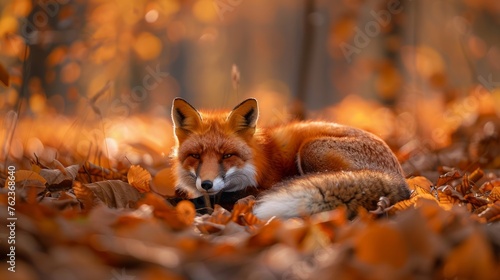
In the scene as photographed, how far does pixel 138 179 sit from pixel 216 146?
0.55 m

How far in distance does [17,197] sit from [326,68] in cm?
1517

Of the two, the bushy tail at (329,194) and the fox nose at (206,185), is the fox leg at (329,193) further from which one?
the fox nose at (206,185)

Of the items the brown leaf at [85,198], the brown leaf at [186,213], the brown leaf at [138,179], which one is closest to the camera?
the brown leaf at [186,213]

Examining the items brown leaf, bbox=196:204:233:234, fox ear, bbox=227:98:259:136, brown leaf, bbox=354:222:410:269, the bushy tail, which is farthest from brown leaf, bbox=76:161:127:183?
brown leaf, bbox=354:222:410:269

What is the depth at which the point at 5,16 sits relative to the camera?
5.19 metres

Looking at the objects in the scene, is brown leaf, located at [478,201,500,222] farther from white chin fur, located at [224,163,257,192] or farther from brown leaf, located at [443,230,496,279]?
white chin fur, located at [224,163,257,192]

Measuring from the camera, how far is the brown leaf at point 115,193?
10.4ft

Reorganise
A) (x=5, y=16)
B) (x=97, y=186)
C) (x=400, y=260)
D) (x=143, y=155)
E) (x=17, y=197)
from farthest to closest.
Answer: (x=143, y=155), (x=5, y=16), (x=97, y=186), (x=17, y=197), (x=400, y=260)

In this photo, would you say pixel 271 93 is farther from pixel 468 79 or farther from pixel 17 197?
pixel 17 197

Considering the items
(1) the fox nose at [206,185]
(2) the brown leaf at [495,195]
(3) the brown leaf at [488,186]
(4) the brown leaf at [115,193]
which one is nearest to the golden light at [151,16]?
(4) the brown leaf at [115,193]

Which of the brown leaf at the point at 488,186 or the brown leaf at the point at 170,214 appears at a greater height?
the brown leaf at the point at 170,214

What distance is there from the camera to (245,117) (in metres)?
3.80

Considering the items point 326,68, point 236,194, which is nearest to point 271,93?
point 326,68

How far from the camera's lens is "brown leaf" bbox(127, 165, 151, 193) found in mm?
3506
